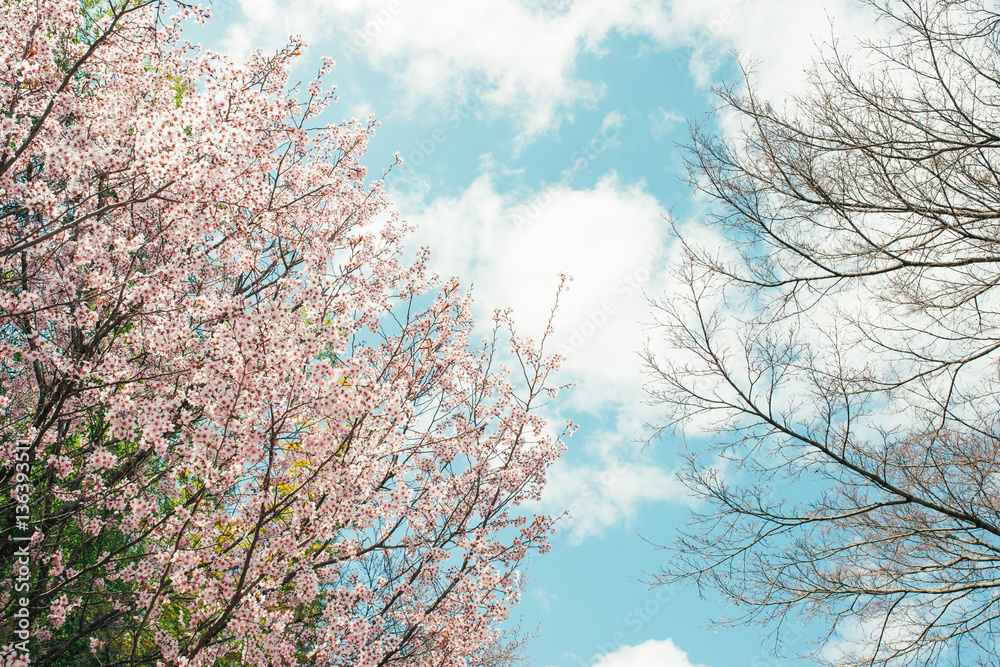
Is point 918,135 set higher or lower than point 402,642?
higher

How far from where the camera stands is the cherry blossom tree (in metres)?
3.58

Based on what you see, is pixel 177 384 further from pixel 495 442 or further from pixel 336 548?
pixel 495 442

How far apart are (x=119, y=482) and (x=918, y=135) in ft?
26.8

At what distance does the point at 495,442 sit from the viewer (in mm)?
6012

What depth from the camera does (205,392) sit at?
3516 mm

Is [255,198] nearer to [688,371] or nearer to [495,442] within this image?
[495,442]

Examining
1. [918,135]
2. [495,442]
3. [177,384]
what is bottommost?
[177,384]

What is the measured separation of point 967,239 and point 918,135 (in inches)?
46.5

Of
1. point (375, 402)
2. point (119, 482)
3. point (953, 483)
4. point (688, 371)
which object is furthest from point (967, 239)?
point (119, 482)

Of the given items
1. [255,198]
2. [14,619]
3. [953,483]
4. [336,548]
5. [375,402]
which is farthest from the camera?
[953,483]

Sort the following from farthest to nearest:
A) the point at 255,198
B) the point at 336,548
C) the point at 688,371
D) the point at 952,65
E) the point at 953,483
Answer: the point at 688,371 < the point at 953,483 < the point at 952,65 < the point at 336,548 < the point at 255,198

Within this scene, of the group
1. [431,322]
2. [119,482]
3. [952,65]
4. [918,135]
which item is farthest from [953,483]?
[119,482]

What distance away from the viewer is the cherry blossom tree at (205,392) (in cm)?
358

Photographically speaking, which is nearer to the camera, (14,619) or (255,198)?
(14,619)
